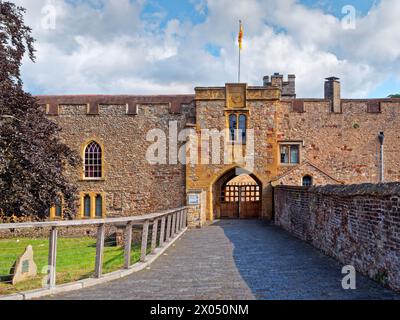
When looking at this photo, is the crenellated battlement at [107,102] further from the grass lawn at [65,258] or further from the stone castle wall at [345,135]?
the grass lawn at [65,258]

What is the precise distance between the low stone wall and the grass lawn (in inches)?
177

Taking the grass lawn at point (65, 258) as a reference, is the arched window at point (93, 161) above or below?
above

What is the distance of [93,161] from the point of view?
24750 mm

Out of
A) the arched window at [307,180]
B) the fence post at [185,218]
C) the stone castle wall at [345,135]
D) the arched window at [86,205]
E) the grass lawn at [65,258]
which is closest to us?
the grass lawn at [65,258]

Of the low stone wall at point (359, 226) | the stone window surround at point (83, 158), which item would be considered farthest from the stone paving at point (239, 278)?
the stone window surround at point (83, 158)

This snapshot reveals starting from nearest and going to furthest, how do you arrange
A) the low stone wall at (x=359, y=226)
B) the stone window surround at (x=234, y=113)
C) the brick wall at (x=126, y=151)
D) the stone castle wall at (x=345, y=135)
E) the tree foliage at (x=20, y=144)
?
the low stone wall at (x=359, y=226) → the tree foliage at (x=20, y=144) → the stone window surround at (x=234, y=113) → the brick wall at (x=126, y=151) → the stone castle wall at (x=345, y=135)

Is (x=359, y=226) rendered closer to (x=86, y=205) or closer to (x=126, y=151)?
(x=126, y=151)

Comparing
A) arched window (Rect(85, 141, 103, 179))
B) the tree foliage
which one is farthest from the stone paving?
arched window (Rect(85, 141, 103, 179))

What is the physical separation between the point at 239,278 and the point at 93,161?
18.3m

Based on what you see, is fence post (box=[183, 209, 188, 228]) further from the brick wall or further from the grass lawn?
the brick wall

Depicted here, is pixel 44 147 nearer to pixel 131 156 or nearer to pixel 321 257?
pixel 321 257

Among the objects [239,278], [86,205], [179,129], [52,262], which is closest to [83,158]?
[86,205]

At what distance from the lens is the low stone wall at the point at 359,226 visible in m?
6.71

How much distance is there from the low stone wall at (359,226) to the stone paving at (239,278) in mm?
278
